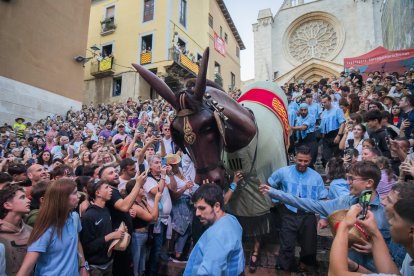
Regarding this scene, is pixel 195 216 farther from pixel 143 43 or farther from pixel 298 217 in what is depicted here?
pixel 143 43

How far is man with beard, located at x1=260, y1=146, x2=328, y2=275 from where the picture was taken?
3.69 meters

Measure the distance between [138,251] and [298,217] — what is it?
2250 millimetres

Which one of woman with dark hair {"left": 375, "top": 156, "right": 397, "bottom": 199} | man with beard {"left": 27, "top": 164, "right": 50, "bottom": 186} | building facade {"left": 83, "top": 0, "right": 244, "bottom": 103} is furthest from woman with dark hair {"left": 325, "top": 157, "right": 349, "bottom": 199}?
building facade {"left": 83, "top": 0, "right": 244, "bottom": 103}

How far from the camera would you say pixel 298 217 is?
3.79m

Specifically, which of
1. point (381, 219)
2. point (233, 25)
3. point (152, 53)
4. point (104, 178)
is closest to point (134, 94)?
point (152, 53)

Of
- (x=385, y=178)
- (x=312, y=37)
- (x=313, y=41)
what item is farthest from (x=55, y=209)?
(x=312, y=37)

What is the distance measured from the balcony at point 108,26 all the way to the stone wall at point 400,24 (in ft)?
74.2

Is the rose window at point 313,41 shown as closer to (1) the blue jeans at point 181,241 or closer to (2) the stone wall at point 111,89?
(2) the stone wall at point 111,89

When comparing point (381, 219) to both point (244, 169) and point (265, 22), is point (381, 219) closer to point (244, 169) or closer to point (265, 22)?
point (244, 169)

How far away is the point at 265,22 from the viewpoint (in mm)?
30172

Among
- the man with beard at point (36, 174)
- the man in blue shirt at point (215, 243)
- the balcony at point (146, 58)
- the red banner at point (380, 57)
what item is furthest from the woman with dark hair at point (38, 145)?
the red banner at point (380, 57)

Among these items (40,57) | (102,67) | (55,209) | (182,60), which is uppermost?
(182,60)

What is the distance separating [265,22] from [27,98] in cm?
2294

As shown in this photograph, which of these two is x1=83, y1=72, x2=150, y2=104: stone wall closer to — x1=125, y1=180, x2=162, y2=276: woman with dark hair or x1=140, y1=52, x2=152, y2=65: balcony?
x1=140, y1=52, x2=152, y2=65: balcony
